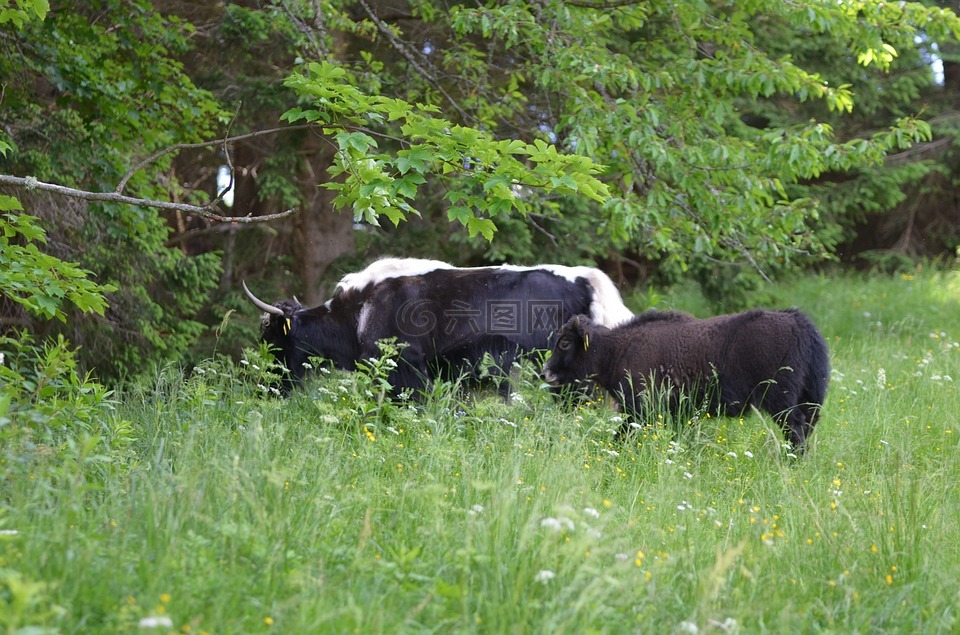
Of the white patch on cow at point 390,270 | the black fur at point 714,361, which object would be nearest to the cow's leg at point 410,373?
the white patch on cow at point 390,270

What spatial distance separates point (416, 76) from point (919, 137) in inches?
208

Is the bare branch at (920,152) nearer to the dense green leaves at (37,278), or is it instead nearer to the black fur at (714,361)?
the black fur at (714,361)

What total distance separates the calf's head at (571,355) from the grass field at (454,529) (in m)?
1.00

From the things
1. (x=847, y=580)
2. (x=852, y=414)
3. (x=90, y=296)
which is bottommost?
(x=852, y=414)

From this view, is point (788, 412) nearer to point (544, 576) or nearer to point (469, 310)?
point (469, 310)

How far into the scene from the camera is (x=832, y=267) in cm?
1831

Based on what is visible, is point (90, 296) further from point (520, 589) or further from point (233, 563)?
point (520, 589)

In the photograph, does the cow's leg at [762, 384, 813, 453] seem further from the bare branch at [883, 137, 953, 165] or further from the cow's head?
the bare branch at [883, 137, 953, 165]

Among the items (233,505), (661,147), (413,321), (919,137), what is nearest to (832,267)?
(919,137)

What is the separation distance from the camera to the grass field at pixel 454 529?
3.04 m

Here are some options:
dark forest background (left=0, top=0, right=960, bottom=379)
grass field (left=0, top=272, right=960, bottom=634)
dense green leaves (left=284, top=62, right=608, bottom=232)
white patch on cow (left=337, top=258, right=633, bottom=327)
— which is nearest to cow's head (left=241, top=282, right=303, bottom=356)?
white patch on cow (left=337, top=258, right=633, bottom=327)

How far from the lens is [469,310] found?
776cm

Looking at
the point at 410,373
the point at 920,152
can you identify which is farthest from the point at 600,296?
the point at 920,152

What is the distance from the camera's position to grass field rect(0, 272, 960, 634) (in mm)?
3041
